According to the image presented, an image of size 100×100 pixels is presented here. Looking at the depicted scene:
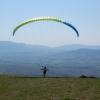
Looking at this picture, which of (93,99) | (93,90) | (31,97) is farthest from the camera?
(93,90)

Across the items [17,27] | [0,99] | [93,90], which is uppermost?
[17,27]

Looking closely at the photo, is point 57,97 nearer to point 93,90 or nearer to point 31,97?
point 31,97

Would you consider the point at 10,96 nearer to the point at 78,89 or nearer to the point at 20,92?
the point at 20,92

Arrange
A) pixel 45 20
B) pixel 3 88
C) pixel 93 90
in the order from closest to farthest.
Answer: pixel 93 90, pixel 3 88, pixel 45 20

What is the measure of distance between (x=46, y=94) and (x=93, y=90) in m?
5.26

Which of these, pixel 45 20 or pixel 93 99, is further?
pixel 45 20

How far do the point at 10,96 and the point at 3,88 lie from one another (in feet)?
13.2

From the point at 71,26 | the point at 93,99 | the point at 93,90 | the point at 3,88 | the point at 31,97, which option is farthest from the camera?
the point at 71,26

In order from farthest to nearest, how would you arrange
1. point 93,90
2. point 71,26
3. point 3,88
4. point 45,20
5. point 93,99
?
point 71,26, point 45,20, point 3,88, point 93,90, point 93,99

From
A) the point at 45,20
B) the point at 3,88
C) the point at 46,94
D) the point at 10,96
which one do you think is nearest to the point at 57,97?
the point at 46,94

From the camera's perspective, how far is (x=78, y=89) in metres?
24.0

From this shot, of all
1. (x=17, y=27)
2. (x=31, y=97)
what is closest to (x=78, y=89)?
(x=31, y=97)

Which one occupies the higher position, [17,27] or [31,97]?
[17,27]

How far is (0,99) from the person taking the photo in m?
20.8
